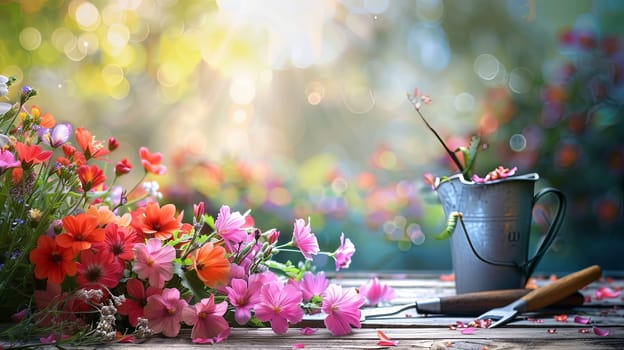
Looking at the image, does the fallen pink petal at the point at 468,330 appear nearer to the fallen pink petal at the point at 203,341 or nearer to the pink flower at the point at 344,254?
the pink flower at the point at 344,254

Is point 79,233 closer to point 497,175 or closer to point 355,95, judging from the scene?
point 497,175

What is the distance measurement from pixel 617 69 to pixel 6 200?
202 cm

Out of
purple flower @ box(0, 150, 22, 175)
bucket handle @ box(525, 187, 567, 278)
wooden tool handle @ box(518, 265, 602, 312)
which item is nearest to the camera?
purple flower @ box(0, 150, 22, 175)

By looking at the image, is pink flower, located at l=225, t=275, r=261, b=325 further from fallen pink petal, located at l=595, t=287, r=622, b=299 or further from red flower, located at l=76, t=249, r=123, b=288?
fallen pink petal, located at l=595, t=287, r=622, b=299

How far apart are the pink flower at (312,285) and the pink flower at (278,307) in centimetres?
8

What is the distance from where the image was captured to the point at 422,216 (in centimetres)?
200

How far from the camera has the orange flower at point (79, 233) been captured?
0.55 metres

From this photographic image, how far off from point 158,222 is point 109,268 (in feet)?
0.22

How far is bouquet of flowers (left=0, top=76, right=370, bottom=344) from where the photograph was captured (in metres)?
0.56

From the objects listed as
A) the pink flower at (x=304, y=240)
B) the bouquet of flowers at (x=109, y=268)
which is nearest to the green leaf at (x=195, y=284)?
the bouquet of flowers at (x=109, y=268)

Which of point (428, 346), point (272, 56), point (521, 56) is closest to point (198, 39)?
point (272, 56)

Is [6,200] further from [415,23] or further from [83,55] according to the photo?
[415,23]

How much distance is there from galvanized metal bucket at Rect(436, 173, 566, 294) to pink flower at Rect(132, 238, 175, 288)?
452mm

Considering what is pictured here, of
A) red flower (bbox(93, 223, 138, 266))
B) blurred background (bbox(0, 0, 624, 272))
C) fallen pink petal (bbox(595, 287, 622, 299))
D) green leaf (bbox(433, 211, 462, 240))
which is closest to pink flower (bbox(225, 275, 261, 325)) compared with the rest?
red flower (bbox(93, 223, 138, 266))
